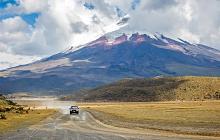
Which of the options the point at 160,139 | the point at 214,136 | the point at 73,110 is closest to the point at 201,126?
the point at 214,136

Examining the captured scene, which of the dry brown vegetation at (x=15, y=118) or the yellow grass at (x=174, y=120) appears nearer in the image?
the yellow grass at (x=174, y=120)

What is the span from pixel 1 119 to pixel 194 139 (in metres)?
37.1

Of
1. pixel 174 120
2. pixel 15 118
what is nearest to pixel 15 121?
pixel 15 118

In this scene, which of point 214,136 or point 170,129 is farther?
point 170,129

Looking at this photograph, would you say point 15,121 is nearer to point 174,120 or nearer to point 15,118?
point 15,118

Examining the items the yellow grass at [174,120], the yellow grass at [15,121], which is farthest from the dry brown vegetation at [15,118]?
the yellow grass at [174,120]

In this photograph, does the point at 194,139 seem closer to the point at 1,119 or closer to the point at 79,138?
the point at 79,138

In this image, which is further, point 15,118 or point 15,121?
point 15,118

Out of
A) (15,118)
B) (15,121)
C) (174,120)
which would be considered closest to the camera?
(174,120)

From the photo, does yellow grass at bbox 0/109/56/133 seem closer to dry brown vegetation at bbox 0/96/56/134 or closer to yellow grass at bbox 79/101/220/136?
dry brown vegetation at bbox 0/96/56/134

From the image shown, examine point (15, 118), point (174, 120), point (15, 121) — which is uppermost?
point (15, 118)

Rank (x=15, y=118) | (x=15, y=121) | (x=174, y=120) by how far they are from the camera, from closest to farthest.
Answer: (x=174, y=120) → (x=15, y=121) → (x=15, y=118)

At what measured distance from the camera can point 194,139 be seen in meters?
40.6

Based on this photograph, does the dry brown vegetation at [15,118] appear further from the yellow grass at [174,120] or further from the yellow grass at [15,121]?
the yellow grass at [174,120]
